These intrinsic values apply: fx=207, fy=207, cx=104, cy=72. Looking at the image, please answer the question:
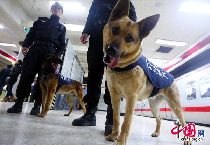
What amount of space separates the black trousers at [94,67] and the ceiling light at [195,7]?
5.41m

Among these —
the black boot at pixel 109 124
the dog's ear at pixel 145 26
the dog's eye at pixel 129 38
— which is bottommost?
the black boot at pixel 109 124

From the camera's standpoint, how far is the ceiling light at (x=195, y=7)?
668 centimetres

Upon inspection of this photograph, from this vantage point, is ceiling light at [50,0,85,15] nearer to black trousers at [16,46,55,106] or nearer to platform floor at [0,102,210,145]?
black trousers at [16,46,55,106]

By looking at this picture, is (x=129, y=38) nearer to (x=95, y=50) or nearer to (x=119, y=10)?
(x=119, y=10)

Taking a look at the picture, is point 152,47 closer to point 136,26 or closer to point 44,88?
point 44,88

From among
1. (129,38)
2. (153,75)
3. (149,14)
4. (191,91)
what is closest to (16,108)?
(153,75)

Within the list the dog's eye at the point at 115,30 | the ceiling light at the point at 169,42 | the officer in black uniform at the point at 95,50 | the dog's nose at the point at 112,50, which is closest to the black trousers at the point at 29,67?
the officer in black uniform at the point at 95,50

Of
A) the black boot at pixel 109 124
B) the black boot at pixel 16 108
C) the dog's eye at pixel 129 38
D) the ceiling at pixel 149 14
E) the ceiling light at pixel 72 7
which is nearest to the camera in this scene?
the dog's eye at pixel 129 38

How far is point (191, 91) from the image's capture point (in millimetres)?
7984

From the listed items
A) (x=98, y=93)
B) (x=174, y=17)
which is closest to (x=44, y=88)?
(x=98, y=93)

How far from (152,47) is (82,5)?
5062 mm

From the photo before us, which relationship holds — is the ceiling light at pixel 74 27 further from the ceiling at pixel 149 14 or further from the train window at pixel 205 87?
the train window at pixel 205 87

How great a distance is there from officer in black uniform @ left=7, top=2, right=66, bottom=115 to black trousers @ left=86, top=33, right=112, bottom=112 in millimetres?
1328

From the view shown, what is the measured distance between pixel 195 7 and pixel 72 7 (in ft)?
14.4
